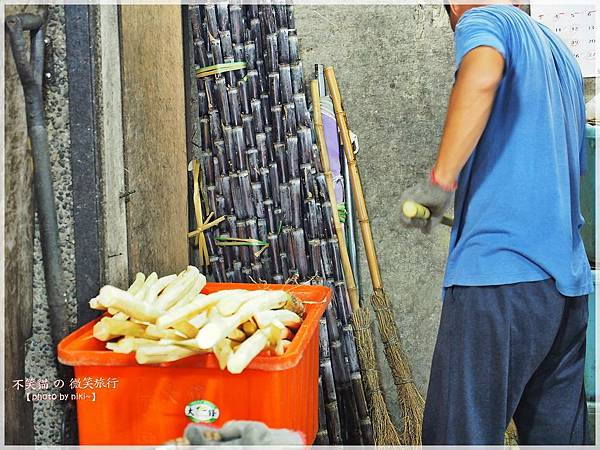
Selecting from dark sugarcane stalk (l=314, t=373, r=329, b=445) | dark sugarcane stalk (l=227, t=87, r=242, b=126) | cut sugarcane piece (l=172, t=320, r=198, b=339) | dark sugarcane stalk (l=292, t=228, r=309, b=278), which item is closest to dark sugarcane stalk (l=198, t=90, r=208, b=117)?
dark sugarcane stalk (l=227, t=87, r=242, b=126)

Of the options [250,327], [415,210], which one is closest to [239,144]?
[415,210]

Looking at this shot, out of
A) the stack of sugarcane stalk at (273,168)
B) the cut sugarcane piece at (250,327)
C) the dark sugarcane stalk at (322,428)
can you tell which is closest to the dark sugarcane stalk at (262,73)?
the stack of sugarcane stalk at (273,168)

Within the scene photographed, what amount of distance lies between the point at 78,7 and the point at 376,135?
196 centimetres

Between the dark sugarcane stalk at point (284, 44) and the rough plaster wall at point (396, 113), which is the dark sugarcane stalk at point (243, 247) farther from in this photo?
the dark sugarcane stalk at point (284, 44)

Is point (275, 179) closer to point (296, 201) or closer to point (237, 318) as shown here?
point (296, 201)

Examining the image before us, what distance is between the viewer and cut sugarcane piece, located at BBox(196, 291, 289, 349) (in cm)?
164

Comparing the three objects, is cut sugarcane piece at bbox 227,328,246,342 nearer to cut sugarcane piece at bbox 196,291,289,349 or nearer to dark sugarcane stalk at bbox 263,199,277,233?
cut sugarcane piece at bbox 196,291,289,349

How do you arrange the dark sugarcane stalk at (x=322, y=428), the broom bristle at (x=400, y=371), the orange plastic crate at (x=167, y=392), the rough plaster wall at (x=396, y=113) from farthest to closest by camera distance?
1. the rough plaster wall at (x=396, y=113)
2. the broom bristle at (x=400, y=371)
3. the dark sugarcane stalk at (x=322, y=428)
4. the orange plastic crate at (x=167, y=392)

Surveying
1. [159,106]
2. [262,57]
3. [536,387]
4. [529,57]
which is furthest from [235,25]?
[536,387]

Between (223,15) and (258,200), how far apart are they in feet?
3.07

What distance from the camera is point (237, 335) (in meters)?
1.79

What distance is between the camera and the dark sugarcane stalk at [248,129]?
3.45m

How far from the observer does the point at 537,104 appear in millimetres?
2123

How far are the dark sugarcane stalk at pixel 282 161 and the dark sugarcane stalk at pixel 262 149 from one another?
2.1 inches
